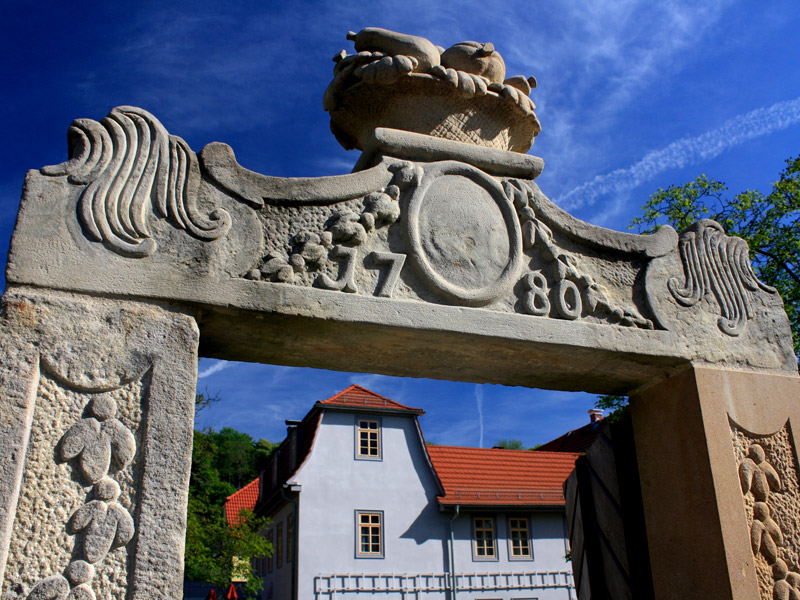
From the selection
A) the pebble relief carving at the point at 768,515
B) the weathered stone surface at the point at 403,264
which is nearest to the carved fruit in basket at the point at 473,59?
the weathered stone surface at the point at 403,264

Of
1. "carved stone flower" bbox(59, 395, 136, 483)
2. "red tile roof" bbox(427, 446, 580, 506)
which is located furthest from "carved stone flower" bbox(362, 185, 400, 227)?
"red tile roof" bbox(427, 446, 580, 506)

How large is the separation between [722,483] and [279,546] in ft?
53.9

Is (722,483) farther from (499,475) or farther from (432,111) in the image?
(499,475)

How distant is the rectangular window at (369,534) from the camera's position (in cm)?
1602

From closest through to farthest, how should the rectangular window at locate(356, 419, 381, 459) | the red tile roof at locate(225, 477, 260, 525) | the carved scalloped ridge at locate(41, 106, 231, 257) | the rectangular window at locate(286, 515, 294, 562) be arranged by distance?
the carved scalloped ridge at locate(41, 106, 231, 257) < the rectangular window at locate(286, 515, 294, 562) < the rectangular window at locate(356, 419, 381, 459) < the red tile roof at locate(225, 477, 260, 525)

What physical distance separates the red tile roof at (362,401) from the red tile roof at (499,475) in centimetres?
143

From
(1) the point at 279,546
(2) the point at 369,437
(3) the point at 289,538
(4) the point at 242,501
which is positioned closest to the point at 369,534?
(3) the point at 289,538

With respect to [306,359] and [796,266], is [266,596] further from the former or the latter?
[306,359]

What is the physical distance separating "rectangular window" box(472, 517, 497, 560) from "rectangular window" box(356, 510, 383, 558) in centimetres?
232

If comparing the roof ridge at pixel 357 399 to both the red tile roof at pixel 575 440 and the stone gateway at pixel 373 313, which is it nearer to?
the red tile roof at pixel 575 440

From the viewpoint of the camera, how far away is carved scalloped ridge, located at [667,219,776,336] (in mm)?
3730

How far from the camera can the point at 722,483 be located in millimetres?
3273

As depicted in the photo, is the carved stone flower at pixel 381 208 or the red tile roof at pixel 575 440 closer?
the carved stone flower at pixel 381 208

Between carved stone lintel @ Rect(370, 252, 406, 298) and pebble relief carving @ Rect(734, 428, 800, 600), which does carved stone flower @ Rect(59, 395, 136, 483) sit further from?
pebble relief carving @ Rect(734, 428, 800, 600)
